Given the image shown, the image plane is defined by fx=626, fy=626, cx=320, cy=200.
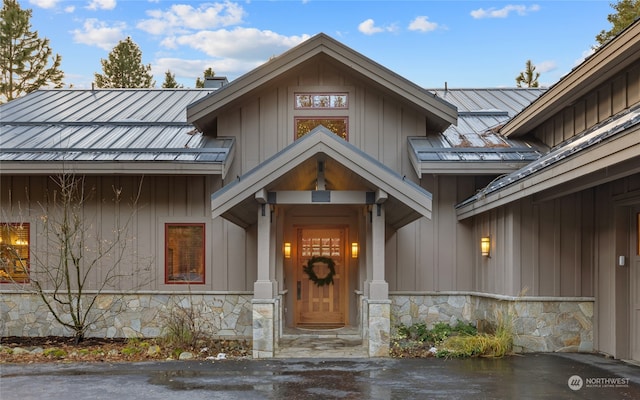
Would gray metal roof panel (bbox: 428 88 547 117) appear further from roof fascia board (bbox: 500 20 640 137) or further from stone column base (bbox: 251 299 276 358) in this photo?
stone column base (bbox: 251 299 276 358)

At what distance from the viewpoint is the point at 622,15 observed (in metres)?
24.7

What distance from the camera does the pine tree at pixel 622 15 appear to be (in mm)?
24109

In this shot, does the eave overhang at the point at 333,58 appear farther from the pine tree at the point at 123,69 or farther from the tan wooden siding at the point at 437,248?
the pine tree at the point at 123,69

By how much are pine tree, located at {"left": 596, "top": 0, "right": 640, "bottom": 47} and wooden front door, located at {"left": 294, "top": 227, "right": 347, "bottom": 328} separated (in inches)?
618

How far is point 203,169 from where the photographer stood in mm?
11930

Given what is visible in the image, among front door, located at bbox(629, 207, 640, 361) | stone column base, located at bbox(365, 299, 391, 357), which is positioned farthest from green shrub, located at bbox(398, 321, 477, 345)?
front door, located at bbox(629, 207, 640, 361)

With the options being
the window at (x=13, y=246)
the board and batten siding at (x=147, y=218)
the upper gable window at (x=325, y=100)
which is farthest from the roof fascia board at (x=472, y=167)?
the window at (x=13, y=246)

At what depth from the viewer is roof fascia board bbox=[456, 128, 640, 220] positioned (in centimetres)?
682

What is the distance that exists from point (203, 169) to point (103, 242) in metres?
2.67

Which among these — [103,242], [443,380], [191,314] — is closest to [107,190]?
[103,242]

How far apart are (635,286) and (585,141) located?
2462 millimetres

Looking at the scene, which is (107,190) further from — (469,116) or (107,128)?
(469,116)

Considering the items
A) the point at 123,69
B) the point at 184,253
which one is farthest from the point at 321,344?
the point at 123,69

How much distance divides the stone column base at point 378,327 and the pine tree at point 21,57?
27.8 meters
